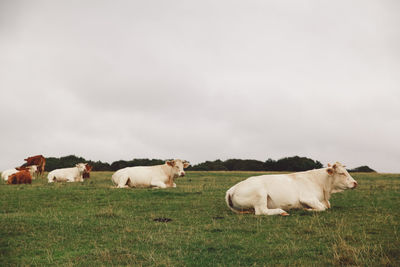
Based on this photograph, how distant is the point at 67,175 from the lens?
25625 millimetres

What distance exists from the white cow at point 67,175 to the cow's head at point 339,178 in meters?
18.7

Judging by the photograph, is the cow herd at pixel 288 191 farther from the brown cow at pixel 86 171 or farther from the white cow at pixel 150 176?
the brown cow at pixel 86 171

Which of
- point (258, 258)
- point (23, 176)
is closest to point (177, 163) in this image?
point (23, 176)

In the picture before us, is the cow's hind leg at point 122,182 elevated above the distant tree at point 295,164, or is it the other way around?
the distant tree at point 295,164

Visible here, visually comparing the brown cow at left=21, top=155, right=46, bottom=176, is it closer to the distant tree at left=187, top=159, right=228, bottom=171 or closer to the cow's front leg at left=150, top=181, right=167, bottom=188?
the cow's front leg at left=150, top=181, right=167, bottom=188

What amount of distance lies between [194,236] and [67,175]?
19.8m

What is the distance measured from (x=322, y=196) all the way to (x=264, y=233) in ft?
14.4

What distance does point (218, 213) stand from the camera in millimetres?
11422

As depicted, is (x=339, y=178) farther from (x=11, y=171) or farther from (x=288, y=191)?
(x=11, y=171)

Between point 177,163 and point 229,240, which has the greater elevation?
point 177,163

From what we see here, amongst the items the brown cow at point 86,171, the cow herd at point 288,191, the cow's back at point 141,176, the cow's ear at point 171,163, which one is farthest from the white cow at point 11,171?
the cow herd at point 288,191

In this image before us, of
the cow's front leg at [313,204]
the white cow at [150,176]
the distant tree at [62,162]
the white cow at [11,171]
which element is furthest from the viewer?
the distant tree at [62,162]

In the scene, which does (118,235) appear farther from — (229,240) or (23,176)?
(23,176)

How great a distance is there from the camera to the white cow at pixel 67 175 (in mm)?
25425
